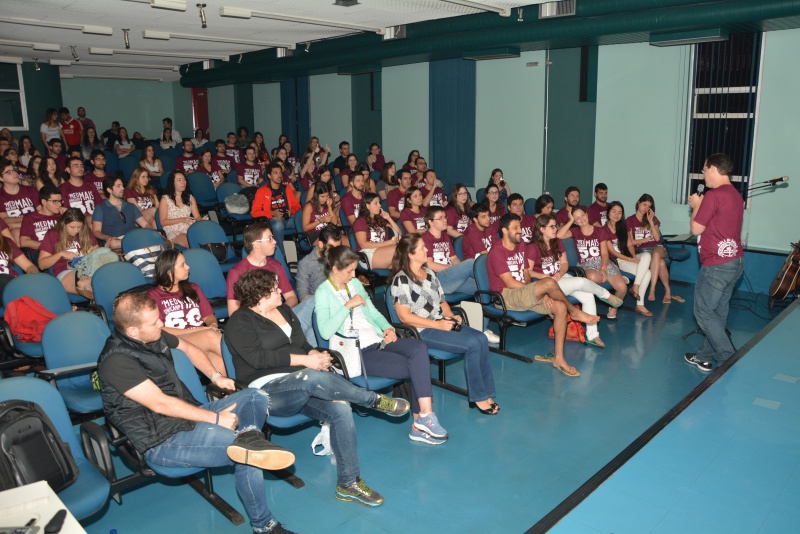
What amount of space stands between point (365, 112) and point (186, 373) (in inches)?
418

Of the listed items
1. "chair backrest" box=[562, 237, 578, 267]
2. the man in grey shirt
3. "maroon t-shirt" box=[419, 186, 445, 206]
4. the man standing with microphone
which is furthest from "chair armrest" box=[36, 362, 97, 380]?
"maroon t-shirt" box=[419, 186, 445, 206]

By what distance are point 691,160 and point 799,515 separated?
637 centimetres

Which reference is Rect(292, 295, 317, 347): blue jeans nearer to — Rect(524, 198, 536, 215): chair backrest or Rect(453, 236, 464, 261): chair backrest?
Rect(453, 236, 464, 261): chair backrest

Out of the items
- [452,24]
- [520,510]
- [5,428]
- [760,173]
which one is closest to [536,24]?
[452,24]

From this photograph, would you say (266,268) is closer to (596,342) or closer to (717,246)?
(596,342)

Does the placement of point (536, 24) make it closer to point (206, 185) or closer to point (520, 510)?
point (206, 185)

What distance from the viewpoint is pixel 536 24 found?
26.1ft

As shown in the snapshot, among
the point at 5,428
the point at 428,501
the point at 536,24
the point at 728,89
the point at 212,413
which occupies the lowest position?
the point at 428,501

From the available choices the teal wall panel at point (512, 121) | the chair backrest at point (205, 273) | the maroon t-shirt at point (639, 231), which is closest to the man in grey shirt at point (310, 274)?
the chair backrest at point (205, 273)

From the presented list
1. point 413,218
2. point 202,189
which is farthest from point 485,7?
point 202,189

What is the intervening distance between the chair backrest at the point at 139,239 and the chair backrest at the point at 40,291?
3.94 ft

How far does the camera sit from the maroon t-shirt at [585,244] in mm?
6965

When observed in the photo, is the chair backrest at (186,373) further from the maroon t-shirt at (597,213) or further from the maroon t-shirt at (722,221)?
the maroon t-shirt at (597,213)

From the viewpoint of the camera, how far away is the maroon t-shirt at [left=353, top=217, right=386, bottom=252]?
6.91 meters
